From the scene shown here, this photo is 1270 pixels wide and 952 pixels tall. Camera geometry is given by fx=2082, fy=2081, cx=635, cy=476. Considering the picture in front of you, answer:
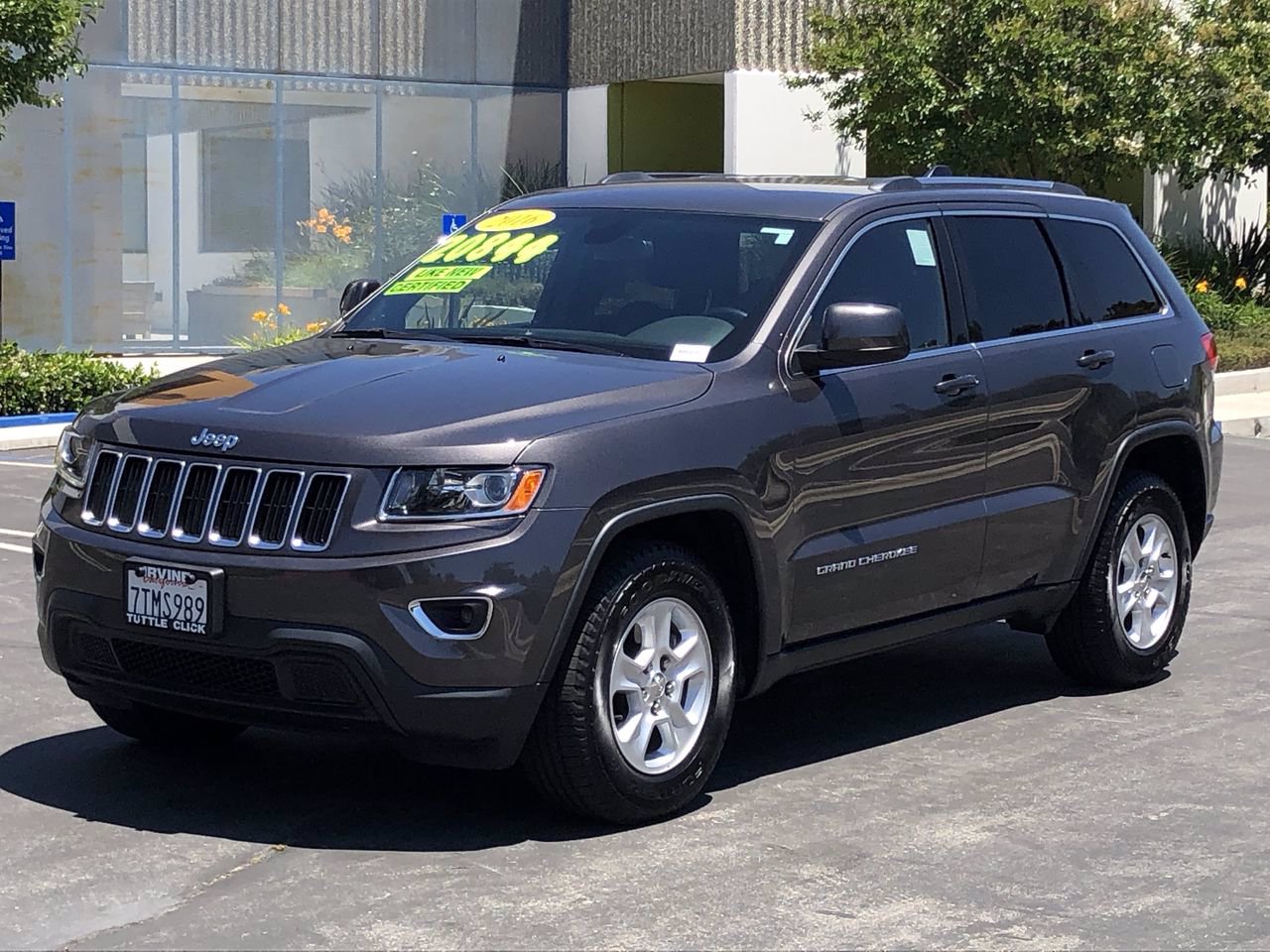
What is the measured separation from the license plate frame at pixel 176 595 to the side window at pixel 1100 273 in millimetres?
3642

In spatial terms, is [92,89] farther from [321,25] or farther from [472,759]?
[472,759]

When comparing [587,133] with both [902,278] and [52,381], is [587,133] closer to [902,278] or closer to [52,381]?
[52,381]

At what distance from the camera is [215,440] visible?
5637mm

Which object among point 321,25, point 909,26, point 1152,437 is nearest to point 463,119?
point 321,25

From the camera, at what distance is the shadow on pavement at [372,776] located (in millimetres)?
5848

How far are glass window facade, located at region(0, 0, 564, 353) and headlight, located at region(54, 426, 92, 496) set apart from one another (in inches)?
728

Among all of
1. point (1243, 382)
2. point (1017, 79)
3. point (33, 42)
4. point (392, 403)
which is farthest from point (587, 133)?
point (392, 403)

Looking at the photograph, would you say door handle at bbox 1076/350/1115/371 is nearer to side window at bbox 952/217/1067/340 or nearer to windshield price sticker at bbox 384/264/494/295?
side window at bbox 952/217/1067/340

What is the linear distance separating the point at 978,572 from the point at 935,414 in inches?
23.4

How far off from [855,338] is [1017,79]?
58.4 feet

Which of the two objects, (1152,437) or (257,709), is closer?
(257,709)

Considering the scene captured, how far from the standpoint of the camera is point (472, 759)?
18.2 feet

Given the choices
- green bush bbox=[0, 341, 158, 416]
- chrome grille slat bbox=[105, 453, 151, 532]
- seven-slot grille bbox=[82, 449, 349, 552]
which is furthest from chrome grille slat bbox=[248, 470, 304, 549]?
green bush bbox=[0, 341, 158, 416]

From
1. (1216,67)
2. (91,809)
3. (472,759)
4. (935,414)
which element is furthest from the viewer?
(1216,67)
